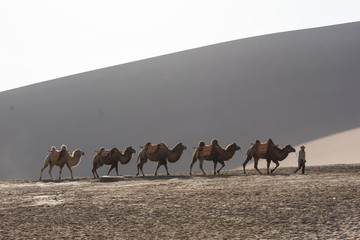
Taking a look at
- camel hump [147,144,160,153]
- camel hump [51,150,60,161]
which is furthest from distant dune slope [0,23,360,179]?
camel hump [51,150,60,161]

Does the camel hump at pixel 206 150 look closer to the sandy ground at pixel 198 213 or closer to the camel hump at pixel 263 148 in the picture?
the camel hump at pixel 263 148

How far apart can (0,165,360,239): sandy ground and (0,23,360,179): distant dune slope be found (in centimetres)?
1384

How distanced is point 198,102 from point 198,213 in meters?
24.8

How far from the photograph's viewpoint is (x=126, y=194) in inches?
468

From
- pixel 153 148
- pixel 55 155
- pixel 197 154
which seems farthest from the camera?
pixel 55 155

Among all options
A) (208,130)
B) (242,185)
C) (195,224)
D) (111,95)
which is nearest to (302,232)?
(195,224)


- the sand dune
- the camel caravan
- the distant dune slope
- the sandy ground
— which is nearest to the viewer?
the sandy ground

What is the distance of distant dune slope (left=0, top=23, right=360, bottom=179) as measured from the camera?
28.4 meters

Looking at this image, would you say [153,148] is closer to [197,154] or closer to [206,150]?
[197,154]

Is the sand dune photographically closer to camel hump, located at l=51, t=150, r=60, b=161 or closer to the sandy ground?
camel hump, located at l=51, t=150, r=60, b=161

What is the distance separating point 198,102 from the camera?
3356cm

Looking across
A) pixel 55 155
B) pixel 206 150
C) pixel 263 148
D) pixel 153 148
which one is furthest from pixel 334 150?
pixel 55 155

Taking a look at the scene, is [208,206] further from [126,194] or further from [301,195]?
[126,194]

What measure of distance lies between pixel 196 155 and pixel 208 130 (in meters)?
10.2
